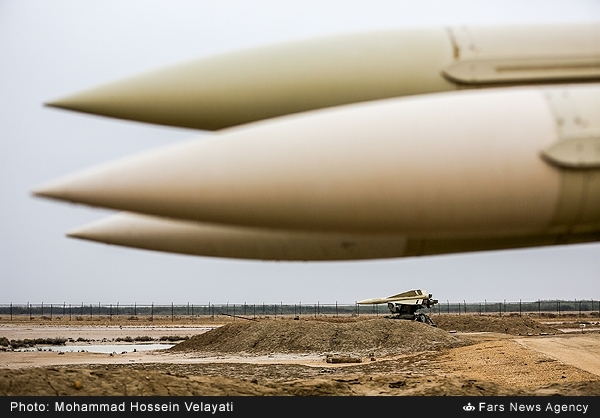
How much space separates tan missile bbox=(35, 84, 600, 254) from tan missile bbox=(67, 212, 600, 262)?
53.1 inches

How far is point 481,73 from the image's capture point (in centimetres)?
669

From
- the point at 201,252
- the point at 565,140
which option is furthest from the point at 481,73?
the point at 201,252

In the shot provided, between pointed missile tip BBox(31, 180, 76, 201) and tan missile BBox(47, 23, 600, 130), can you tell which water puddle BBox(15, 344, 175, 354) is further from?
Result: pointed missile tip BBox(31, 180, 76, 201)

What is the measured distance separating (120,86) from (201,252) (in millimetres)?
2514

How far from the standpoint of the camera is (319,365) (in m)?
23.6

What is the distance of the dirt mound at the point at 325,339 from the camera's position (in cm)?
2969

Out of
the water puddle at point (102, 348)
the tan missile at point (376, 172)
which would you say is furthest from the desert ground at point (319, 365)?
the tan missile at point (376, 172)

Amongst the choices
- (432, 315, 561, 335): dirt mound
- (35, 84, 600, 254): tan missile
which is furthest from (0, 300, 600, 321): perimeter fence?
(35, 84, 600, 254): tan missile

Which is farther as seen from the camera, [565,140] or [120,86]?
[120,86]

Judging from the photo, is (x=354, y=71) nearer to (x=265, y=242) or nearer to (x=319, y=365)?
(x=265, y=242)

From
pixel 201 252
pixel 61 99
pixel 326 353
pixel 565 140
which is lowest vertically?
pixel 326 353

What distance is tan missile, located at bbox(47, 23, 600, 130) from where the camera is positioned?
6711 mm

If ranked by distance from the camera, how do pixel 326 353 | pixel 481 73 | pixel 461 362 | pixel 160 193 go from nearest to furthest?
pixel 160 193
pixel 481 73
pixel 461 362
pixel 326 353
